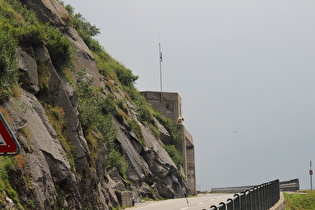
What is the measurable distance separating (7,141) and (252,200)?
13.7m

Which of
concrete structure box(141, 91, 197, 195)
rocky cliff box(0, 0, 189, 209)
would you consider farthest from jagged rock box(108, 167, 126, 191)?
concrete structure box(141, 91, 197, 195)

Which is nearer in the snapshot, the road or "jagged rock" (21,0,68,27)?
the road

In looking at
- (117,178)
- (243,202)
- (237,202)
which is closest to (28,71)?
(243,202)

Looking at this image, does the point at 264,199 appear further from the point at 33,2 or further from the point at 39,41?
the point at 33,2

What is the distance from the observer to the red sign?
497 cm

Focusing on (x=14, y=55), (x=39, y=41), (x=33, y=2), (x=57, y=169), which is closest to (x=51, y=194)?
(x=57, y=169)

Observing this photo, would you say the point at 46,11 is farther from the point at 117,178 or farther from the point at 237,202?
the point at 237,202

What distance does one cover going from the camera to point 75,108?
24.4m

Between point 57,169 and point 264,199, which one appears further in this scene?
point 264,199

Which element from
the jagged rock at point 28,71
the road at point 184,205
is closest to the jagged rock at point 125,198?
the road at point 184,205

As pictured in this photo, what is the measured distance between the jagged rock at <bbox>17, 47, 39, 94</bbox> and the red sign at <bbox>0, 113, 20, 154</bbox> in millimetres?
16591

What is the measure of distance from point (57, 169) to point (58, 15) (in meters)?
16.9

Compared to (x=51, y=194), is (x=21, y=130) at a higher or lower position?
higher

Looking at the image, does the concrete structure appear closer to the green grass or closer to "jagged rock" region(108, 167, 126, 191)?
the green grass
